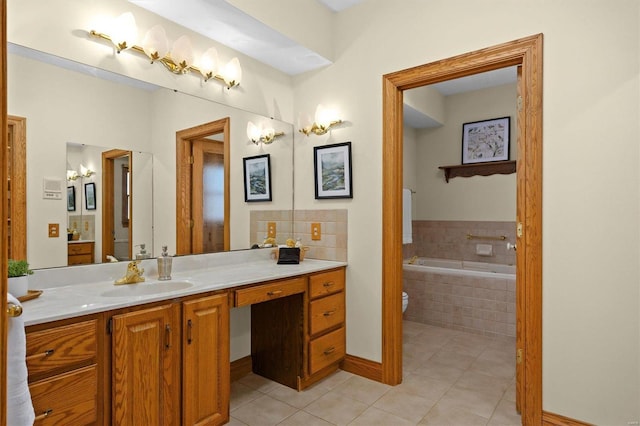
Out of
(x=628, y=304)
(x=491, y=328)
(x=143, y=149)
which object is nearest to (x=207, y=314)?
(x=143, y=149)

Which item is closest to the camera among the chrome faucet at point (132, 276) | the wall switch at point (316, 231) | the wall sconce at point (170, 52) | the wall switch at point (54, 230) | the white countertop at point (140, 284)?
the white countertop at point (140, 284)

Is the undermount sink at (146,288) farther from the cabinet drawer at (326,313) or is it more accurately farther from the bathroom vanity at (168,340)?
the cabinet drawer at (326,313)

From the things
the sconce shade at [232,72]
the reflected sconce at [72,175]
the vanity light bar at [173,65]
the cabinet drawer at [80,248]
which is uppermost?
the sconce shade at [232,72]

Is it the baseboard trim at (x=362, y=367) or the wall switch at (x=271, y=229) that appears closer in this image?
the baseboard trim at (x=362, y=367)

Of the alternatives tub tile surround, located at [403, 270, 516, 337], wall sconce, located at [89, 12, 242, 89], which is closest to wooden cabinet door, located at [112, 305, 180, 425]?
wall sconce, located at [89, 12, 242, 89]

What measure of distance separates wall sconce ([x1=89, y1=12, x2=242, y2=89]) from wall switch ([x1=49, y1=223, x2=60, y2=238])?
101 centimetres

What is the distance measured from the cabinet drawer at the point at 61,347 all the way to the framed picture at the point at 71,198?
2.41 feet

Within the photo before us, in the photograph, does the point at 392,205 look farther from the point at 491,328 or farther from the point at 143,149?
the point at 491,328

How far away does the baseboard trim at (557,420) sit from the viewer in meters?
1.89

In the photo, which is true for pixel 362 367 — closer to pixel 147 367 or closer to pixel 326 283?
pixel 326 283

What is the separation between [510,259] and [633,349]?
2607 mm

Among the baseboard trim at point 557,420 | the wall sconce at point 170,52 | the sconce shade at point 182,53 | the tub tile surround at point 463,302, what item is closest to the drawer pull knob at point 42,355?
the wall sconce at point 170,52

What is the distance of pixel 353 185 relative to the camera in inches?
108

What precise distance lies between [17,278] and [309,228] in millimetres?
1917
